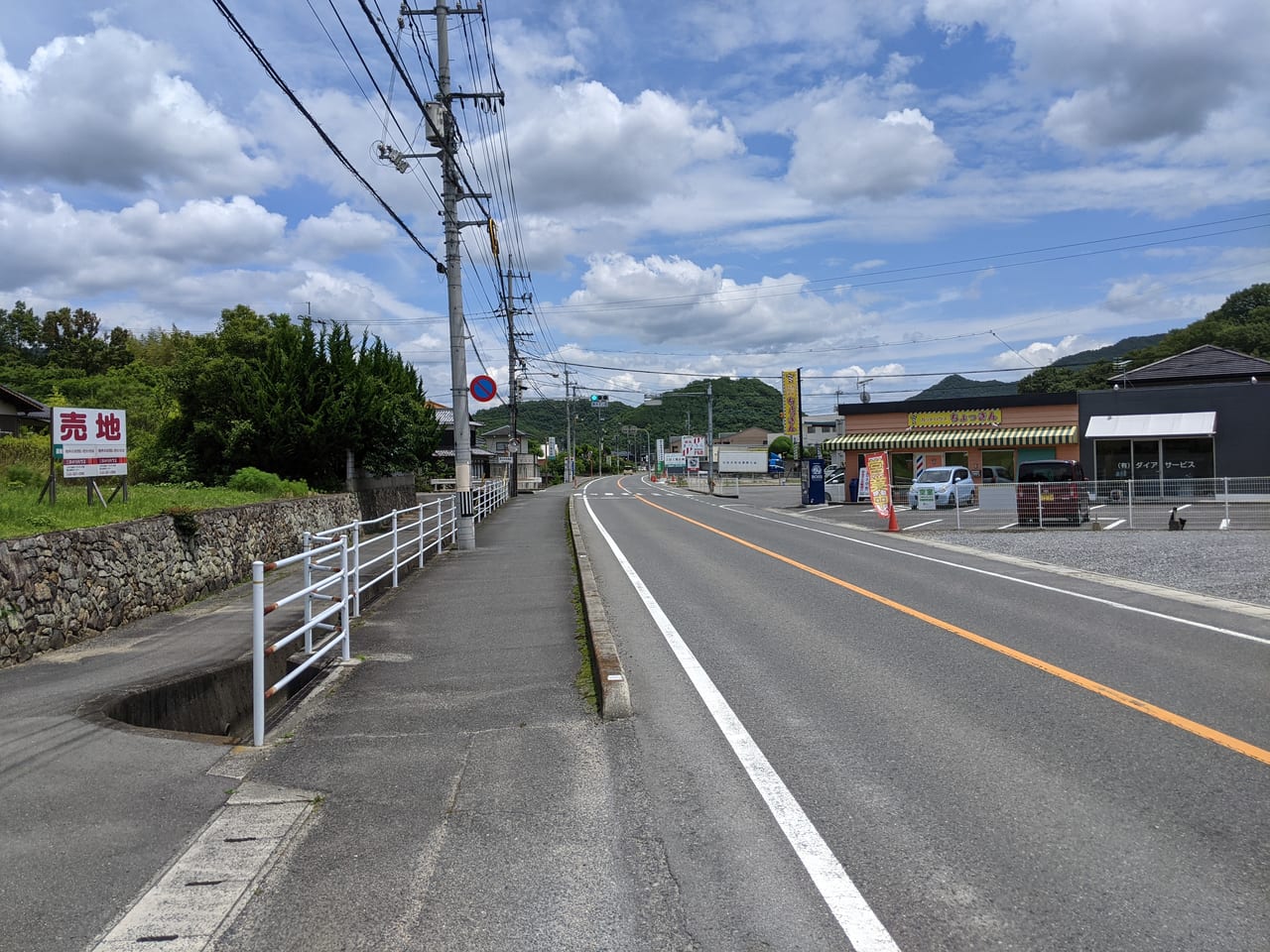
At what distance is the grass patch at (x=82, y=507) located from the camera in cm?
972

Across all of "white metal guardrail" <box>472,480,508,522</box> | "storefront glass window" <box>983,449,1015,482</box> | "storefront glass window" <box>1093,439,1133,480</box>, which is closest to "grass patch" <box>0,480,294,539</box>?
"white metal guardrail" <box>472,480,508,522</box>

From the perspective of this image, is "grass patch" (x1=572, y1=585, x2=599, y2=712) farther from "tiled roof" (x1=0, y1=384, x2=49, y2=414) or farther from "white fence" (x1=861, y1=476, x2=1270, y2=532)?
"tiled roof" (x1=0, y1=384, x2=49, y2=414)

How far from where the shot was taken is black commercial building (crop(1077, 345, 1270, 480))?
1319 inches

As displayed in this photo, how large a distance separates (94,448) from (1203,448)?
122 ft

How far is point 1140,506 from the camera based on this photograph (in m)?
23.3

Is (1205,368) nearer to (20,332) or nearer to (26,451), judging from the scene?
(26,451)

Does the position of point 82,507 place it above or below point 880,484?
above

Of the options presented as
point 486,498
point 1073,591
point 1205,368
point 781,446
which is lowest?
point 1073,591

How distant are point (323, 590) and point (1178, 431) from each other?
3351 centimetres

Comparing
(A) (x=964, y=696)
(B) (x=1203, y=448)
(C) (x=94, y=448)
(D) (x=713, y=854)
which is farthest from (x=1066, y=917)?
(B) (x=1203, y=448)

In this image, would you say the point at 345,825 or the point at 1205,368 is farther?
the point at 1205,368

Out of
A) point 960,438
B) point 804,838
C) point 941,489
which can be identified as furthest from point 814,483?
point 804,838

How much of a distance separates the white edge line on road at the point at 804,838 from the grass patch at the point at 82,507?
23.7ft

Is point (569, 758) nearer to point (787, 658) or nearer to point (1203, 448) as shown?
point (787, 658)
